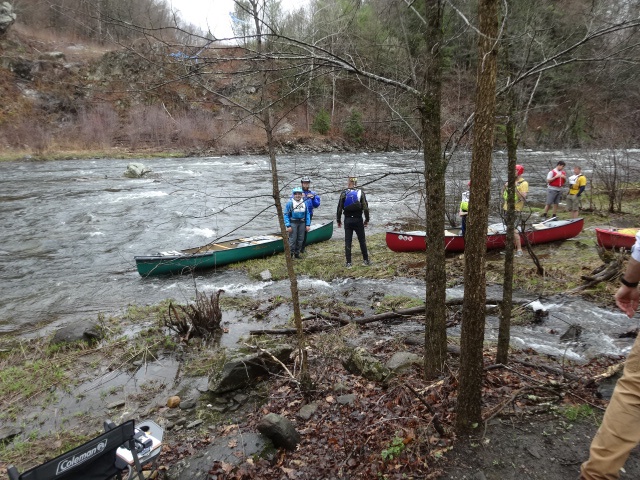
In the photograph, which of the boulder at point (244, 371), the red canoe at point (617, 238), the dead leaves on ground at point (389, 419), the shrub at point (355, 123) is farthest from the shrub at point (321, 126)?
the dead leaves on ground at point (389, 419)

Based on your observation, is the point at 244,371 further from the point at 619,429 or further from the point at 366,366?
the point at 619,429

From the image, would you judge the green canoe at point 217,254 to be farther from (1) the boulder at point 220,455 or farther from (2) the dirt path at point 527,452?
(2) the dirt path at point 527,452

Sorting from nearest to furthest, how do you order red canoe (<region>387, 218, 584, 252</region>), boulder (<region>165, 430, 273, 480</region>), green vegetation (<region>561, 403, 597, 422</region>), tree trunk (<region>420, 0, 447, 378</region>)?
green vegetation (<region>561, 403, 597, 422</region>) → tree trunk (<region>420, 0, 447, 378</region>) → boulder (<region>165, 430, 273, 480</region>) → red canoe (<region>387, 218, 584, 252</region>)

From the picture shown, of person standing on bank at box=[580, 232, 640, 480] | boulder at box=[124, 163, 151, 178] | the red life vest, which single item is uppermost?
boulder at box=[124, 163, 151, 178]

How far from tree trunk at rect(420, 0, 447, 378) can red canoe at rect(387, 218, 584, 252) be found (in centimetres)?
622

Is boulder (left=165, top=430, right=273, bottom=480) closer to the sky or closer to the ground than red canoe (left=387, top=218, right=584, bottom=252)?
closer to the ground

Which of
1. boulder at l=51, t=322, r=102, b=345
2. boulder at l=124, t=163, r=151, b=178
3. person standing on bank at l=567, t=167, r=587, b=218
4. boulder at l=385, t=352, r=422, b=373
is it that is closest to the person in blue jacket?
boulder at l=51, t=322, r=102, b=345

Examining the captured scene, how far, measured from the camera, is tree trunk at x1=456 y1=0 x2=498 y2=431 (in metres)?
2.62

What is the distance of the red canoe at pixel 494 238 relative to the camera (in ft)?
33.6

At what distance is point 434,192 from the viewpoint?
12.7ft

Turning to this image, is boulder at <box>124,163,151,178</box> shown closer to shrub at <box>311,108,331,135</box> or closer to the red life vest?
shrub at <box>311,108,331,135</box>

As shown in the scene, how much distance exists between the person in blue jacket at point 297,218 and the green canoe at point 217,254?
3.01 feet

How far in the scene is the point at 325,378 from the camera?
16.7 ft

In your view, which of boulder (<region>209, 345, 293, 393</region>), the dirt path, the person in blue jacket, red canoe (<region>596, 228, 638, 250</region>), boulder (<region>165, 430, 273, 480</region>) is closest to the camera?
the dirt path
